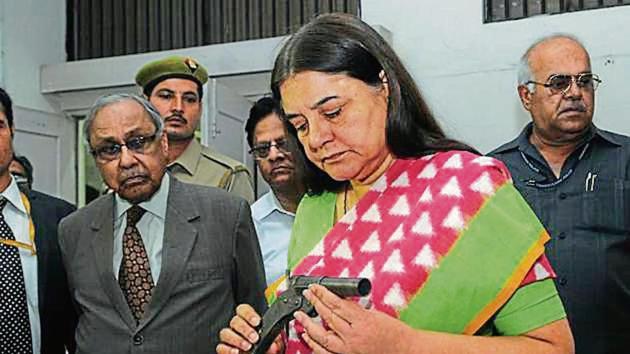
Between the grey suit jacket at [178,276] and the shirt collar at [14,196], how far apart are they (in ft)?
0.48

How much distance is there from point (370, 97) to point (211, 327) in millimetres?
902

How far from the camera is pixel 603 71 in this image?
10.2ft

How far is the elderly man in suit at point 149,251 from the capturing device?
1.75 meters

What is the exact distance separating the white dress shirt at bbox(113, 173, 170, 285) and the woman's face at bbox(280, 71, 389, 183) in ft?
2.74

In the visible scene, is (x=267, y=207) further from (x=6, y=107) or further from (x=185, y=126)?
(x=6, y=107)

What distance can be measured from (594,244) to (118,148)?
1.26 m

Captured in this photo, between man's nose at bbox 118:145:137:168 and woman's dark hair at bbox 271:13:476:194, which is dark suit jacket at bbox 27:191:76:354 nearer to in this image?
man's nose at bbox 118:145:137:168

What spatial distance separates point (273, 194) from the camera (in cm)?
252

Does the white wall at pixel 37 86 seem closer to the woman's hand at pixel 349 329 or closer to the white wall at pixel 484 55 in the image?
the white wall at pixel 484 55

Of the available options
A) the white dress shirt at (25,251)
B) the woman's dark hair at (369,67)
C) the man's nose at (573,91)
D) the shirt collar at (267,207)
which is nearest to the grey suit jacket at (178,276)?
the white dress shirt at (25,251)

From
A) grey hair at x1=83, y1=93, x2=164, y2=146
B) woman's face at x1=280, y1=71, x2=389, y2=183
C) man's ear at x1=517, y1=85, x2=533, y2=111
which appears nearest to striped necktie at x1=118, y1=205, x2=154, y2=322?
grey hair at x1=83, y1=93, x2=164, y2=146

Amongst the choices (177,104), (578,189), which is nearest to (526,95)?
(578,189)

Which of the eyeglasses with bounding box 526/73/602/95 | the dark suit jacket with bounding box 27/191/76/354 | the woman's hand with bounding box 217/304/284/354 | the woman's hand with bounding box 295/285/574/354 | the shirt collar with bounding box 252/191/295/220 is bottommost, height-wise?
the dark suit jacket with bounding box 27/191/76/354

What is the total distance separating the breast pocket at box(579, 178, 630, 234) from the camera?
81.7 inches
